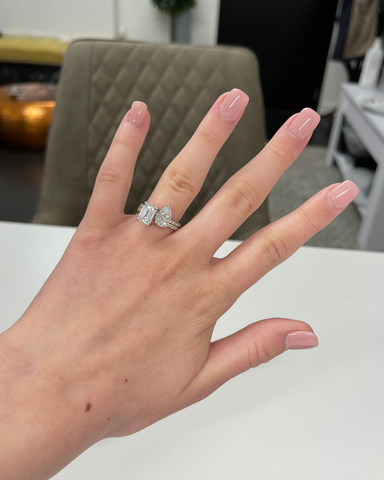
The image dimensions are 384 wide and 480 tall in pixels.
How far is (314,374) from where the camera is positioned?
1.70ft

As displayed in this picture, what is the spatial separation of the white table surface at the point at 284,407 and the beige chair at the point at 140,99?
438mm

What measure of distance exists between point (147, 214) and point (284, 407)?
311mm

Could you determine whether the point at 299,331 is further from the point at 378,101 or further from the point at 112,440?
the point at 378,101

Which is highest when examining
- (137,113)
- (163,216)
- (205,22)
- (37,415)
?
(137,113)

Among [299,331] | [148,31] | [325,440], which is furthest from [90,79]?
[148,31]

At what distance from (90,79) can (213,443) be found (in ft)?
3.01

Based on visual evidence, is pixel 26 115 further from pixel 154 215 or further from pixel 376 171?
pixel 154 215

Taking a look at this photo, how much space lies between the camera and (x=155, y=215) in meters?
0.51

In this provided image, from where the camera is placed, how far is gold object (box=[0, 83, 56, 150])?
7.83 feet

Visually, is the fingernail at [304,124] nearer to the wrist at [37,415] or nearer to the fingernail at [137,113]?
the fingernail at [137,113]

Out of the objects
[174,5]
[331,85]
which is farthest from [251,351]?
[174,5]

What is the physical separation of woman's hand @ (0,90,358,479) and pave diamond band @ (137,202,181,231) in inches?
0.5

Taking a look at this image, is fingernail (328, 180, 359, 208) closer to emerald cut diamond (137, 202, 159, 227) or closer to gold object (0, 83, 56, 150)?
emerald cut diamond (137, 202, 159, 227)

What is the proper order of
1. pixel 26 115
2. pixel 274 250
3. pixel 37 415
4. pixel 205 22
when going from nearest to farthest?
1. pixel 37 415
2. pixel 274 250
3. pixel 26 115
4. pixel 205 22
